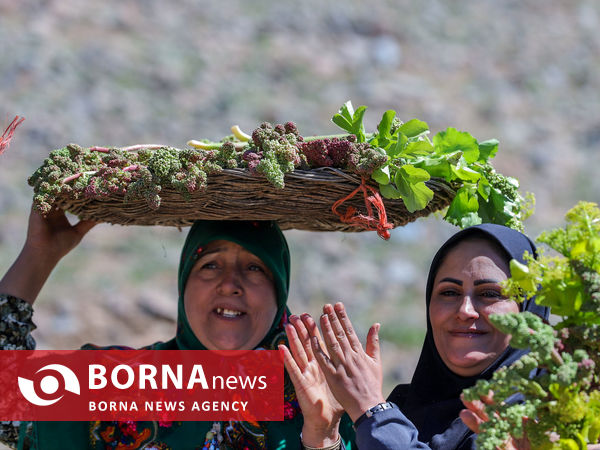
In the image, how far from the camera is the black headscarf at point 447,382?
2900mm

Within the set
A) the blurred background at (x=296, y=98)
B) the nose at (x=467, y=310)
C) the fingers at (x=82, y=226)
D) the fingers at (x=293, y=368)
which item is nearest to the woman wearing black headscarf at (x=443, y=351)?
the nose at (x=467, y=310)

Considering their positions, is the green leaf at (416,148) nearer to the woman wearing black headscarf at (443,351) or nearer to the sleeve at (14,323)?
the woman wearing black headscarf at (443,351)

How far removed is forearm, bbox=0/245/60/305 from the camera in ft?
12.0

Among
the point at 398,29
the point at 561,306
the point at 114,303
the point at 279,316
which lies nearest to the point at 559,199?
the point at 398,29

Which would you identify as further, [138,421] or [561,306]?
[138,421]

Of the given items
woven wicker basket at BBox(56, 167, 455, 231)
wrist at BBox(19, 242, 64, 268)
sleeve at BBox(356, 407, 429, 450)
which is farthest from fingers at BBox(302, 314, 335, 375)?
wrist at BBox(19, 242, 64, 268)

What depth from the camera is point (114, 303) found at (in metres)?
9.32

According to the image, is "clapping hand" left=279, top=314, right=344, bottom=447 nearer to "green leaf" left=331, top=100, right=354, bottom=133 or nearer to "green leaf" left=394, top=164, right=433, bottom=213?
"green leaf" left=394, top=164, right=433, bottom=213

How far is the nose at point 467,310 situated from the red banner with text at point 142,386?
109 centimetres

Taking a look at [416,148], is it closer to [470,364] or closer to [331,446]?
[470,364]

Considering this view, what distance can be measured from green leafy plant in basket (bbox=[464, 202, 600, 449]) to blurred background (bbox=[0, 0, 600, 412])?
21.8ft

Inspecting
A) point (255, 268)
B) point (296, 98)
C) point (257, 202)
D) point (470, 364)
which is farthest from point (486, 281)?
point (296, 98)

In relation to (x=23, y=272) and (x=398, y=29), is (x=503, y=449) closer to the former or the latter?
(x=23, y=272)

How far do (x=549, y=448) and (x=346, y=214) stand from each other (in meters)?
1.25
